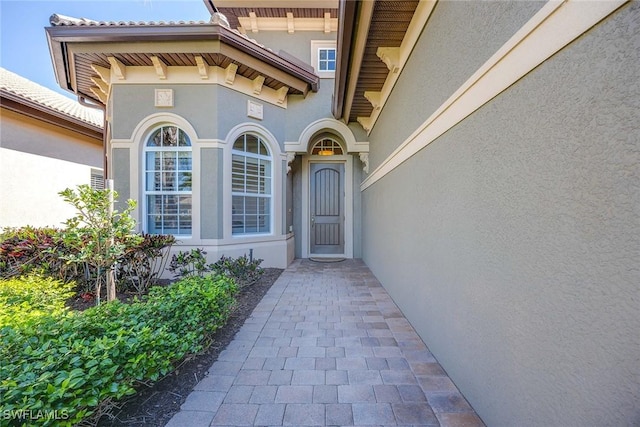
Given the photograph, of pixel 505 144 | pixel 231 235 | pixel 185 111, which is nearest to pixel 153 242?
pixel 231 235

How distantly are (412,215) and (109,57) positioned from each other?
6444 millimetres

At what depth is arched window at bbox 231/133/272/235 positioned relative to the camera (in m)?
6.24

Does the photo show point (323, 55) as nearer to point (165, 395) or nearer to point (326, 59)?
point (326, 59)

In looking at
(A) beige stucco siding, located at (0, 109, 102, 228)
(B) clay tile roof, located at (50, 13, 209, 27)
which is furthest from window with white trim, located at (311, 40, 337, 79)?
(A) beige stucco siding, located at (0, 109, 102, 228)

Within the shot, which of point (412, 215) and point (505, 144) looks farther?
point (412, 215)

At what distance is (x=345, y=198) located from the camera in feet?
26.6

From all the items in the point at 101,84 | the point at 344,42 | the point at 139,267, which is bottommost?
the point at 139,267

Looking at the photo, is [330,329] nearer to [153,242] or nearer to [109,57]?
[153,242]

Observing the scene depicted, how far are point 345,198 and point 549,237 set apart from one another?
683 cm

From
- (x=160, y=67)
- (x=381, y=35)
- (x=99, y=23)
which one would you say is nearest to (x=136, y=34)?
(x=160, y=67)

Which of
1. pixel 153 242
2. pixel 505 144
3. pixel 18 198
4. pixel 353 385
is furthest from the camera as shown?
pixel 18 198

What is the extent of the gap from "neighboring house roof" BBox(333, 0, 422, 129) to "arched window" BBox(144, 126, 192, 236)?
140 inches

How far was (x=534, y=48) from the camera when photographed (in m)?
1.38

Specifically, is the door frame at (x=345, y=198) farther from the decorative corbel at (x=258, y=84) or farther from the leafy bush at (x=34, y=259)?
the leafy bush at (x=34, y=259)
